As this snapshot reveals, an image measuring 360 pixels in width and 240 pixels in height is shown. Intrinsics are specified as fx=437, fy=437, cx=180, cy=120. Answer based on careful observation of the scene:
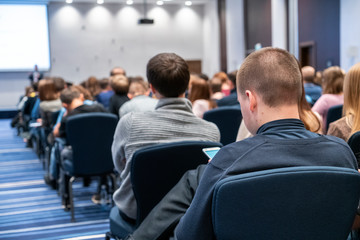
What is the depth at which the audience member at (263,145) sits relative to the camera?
123 cm

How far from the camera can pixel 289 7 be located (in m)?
12.4

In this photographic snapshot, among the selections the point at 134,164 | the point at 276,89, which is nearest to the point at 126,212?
the point at 134,164

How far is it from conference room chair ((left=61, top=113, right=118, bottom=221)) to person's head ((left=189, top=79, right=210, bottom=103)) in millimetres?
1084

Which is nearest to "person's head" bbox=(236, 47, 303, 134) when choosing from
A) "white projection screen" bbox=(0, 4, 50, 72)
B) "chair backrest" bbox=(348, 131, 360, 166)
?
"chair backrest" bbox=(348, 131, 360, 166)

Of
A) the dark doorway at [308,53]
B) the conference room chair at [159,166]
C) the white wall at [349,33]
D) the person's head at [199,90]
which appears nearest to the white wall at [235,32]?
the dark doorway at [308,53]

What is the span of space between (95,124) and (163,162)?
2.18 metres

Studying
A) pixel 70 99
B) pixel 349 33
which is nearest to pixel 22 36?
pixel 349 33

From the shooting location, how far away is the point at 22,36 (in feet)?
52.2

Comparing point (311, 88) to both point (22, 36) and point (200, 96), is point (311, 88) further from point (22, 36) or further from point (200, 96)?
point (22, 36)

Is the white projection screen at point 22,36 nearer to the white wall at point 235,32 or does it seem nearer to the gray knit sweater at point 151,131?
the white wall at point 235,32

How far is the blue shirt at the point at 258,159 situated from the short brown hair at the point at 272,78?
0.38 ft

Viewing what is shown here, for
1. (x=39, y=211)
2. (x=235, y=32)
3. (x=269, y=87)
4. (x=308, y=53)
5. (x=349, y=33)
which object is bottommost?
(x=39, y=211)

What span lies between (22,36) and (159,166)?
1533 cm

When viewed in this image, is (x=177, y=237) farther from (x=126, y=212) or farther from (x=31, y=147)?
(x=31, y=147)
